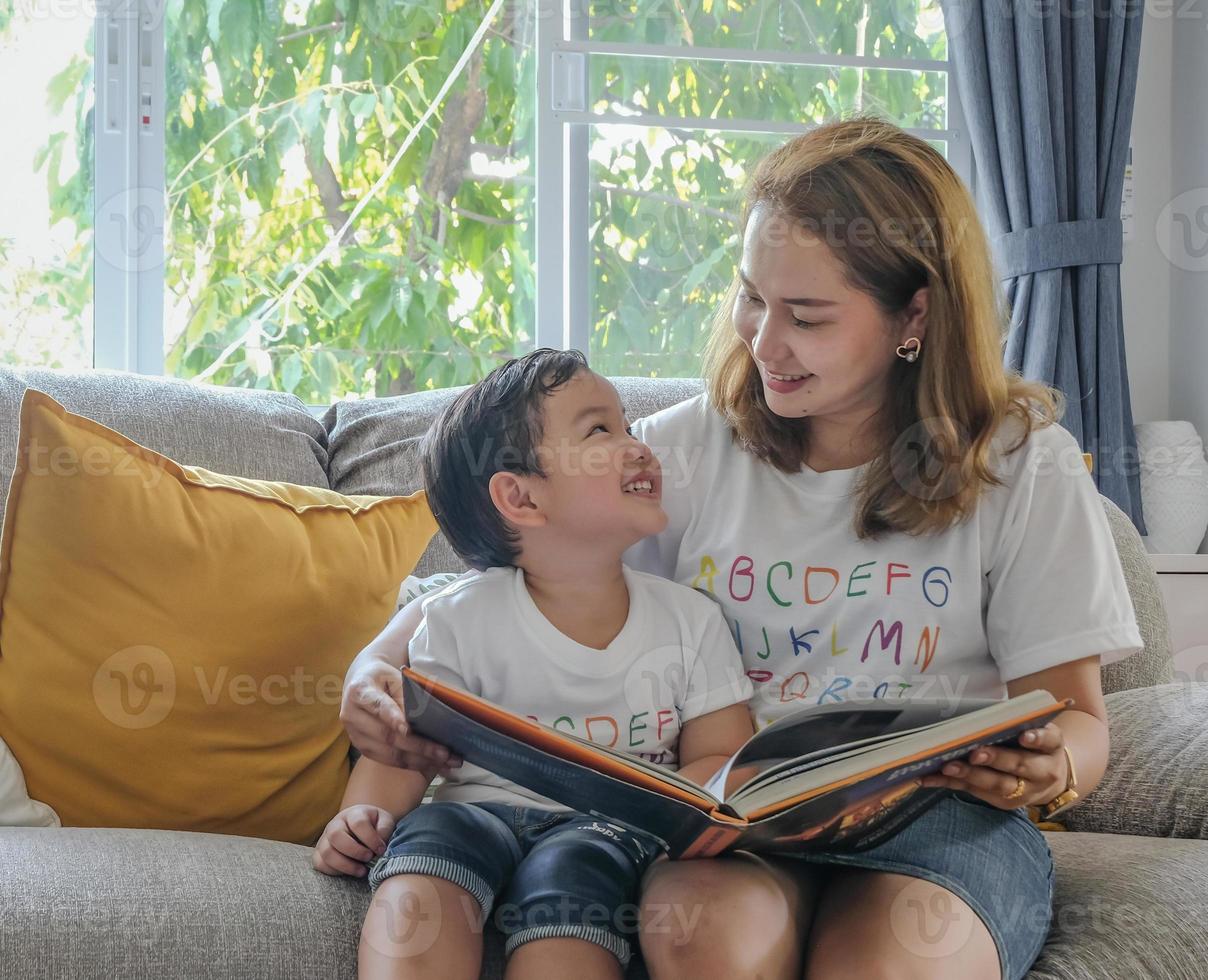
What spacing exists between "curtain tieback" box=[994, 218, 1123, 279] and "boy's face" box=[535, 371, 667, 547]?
67.5 inches

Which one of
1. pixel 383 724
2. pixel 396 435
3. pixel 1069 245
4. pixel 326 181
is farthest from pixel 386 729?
pixel 1069 245

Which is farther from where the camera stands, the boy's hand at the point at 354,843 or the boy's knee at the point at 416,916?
the boy's hand at the point at 354,843

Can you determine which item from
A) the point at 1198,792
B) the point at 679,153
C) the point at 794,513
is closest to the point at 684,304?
the point at 679,153

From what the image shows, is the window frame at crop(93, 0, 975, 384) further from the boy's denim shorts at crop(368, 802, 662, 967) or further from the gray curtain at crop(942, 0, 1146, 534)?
the boy's denim shorts at crop(368, 802, 662, 967)

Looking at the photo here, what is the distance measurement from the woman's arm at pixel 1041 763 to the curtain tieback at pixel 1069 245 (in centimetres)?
174

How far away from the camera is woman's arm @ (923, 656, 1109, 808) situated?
98cm

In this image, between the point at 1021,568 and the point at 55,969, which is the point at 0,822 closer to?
the point at 55,969

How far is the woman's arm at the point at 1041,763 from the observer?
979 millimetres

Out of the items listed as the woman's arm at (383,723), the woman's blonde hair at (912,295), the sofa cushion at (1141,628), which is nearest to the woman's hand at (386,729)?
the woman's arm at (383,723)

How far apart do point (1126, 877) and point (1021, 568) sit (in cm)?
30

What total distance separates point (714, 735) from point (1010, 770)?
0.34m

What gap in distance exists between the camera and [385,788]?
122 cm

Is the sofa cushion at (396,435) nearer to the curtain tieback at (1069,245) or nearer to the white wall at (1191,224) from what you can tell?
the curtain tieback at (1069,245)

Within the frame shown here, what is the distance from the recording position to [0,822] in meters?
1.32
